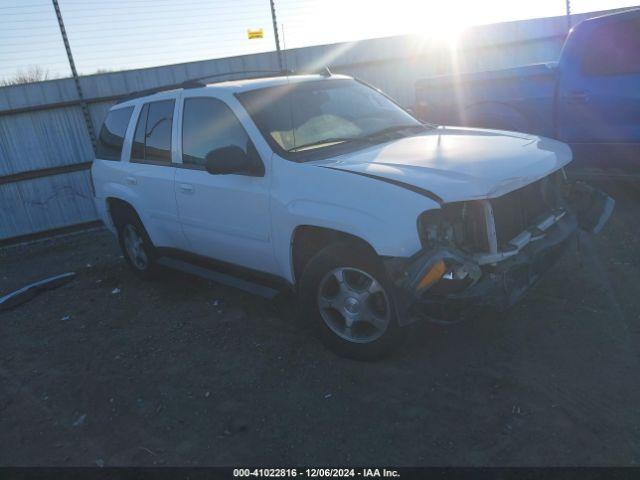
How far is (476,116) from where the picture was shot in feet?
21.3

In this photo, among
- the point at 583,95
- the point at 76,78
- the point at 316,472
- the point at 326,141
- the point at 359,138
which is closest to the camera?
the point at 316,472

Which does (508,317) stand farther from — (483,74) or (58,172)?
(58,172)

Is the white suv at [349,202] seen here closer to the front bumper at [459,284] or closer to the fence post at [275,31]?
the front bumper at [459,284]

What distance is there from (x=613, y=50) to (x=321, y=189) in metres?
4.37

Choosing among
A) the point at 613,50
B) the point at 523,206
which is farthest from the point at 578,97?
the point at 523,206

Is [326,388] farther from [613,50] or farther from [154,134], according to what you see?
[613,50]

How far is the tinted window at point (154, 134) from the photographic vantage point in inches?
186

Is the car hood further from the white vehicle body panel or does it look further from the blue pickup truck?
the blue pickup truck

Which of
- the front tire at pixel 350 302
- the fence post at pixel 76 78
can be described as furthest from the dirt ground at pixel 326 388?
the fence post at pixel 76 78

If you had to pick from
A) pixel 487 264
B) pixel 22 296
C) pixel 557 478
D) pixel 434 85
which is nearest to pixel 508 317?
pixel 487 264

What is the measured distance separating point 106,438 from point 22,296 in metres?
A: 3.54

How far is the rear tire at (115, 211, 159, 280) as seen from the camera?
5.41 meters

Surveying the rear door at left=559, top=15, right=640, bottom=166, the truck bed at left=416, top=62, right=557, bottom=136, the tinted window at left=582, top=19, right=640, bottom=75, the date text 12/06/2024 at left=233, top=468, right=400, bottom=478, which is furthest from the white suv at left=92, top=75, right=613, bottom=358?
the tinted window at left=582, top=19, right=640, bottom=75

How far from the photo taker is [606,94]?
5703 millimetres
